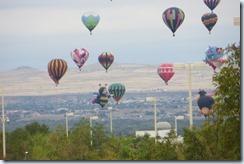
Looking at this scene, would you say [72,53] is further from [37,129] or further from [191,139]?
[191,139]

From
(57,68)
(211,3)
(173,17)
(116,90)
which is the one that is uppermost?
(211,3)

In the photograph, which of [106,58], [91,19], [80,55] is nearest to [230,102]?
[91,19]

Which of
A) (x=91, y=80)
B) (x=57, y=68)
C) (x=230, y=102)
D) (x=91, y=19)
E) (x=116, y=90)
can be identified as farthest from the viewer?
(x=91, y=80)

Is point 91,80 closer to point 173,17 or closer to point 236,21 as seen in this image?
point 173,17

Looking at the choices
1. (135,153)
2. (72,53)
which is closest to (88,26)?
(72,53)

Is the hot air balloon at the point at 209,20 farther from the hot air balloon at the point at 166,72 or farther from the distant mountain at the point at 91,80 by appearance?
the distant mountain at the point at 91,80

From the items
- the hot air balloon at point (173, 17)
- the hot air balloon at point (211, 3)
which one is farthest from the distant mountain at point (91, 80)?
the hot air balloon at point (173, 17)

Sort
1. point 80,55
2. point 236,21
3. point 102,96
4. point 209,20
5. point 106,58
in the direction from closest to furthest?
1. point 236,21
2. point 209,20
3. point 106,58
4. point 80,55
5. point 102,96
